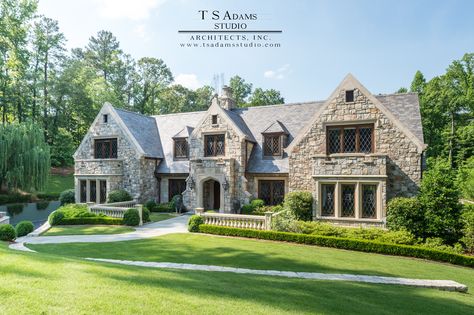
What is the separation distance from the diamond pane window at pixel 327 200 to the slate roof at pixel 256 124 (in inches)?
139

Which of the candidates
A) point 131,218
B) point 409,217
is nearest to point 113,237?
point 131,218

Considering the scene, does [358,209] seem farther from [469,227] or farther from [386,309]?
[386,309]

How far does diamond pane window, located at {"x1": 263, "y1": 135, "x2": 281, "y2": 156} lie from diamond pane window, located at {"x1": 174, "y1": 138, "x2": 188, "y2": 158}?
22.9 feet

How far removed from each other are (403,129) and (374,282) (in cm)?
1039

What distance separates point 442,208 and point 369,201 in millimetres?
3572

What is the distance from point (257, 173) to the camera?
21.1 meters

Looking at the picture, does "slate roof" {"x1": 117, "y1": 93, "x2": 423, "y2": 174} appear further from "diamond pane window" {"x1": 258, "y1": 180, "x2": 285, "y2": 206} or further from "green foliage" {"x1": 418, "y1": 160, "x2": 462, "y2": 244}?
"green foliage" {"x1": 418, "y1": 160, "x2": 462, "y2": 244}

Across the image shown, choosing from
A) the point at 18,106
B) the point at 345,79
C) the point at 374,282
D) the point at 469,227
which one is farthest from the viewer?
the point at 18,106

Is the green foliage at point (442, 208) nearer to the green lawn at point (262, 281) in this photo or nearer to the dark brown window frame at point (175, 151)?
the green lawn at point (262, 281)

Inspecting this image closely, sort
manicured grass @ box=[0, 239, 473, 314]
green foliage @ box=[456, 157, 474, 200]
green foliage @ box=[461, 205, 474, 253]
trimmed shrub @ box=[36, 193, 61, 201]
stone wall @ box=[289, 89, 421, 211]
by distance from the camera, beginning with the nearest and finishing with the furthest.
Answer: manicured grass @ box=[0, 239, 473, 314] → green foliage @ box=[461, 205, 474, 253] → stone wall @ box=[289, 89, 421, 211] → green foliage @ box=[456, 157, 474, 200] → trimmed shrub @ box=[36, 193, 61, 201]

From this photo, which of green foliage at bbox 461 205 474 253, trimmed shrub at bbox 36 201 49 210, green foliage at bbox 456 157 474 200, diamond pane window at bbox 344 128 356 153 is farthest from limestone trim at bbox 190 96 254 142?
green foliage at bbox 456 157 474 200

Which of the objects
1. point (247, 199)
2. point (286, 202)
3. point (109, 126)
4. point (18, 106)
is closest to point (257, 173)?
point (247, 199)

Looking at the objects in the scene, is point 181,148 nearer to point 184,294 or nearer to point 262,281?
point 262,281

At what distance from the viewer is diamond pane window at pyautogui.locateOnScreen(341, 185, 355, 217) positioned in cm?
1664
